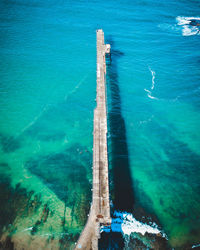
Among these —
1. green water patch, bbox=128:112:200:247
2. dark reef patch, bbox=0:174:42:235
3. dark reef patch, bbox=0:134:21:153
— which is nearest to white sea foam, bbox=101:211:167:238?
green water patch, bbox=128:112:200:247

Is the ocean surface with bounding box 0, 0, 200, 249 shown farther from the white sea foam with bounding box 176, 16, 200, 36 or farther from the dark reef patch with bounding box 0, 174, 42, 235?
the white sea foam with bounding box 176, 16, 200, 36

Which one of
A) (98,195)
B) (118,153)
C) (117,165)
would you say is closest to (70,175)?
(117,165)

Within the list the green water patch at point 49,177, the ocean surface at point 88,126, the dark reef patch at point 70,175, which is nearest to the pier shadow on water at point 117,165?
the ocean surface at point 88,126

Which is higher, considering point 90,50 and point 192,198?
point 90,50

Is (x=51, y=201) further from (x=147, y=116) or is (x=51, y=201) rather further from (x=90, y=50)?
(x=90, y=50)

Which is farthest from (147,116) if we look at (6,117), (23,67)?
(23,67)
